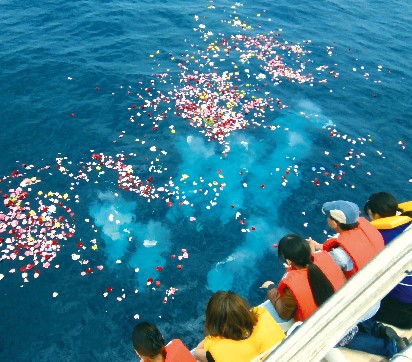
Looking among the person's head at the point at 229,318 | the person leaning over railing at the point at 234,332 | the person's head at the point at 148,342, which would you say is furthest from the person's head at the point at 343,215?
the person's head at the point at 148,342

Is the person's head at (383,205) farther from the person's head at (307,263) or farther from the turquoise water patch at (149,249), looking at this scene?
the turquoise water patch at (149,249)

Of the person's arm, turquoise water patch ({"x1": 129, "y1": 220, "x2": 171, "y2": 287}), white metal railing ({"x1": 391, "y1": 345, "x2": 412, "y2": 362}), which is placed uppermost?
white metal railing ({"x1": 391, "y1": 345, "x2": 412, "y2": 362})

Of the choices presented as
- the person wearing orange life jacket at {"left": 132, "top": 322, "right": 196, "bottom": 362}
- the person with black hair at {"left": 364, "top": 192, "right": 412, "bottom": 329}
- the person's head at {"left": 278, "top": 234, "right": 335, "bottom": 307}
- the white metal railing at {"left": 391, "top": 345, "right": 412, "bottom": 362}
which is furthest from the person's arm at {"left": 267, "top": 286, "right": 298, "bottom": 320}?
the white metal railing at {"left": 391, "top": 345, "right": 412, "bottom": 362}

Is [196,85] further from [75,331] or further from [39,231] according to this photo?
[75,331]

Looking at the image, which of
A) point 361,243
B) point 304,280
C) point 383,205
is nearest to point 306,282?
point 304,280

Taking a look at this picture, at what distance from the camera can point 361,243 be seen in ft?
24.5

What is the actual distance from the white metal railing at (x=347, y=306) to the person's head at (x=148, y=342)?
432cm

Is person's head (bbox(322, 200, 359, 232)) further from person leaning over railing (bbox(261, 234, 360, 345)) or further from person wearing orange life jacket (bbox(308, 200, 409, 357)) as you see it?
person leaning over railing (bbox(261, 234, 360, 345))

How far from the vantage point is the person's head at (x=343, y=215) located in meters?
7.67

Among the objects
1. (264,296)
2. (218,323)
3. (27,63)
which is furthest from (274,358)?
(27,63)

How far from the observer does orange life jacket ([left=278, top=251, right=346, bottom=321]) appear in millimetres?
6848

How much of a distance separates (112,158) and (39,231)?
4528mm

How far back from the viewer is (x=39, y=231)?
12.6 m

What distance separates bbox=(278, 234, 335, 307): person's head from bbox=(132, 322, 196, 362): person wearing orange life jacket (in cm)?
263
